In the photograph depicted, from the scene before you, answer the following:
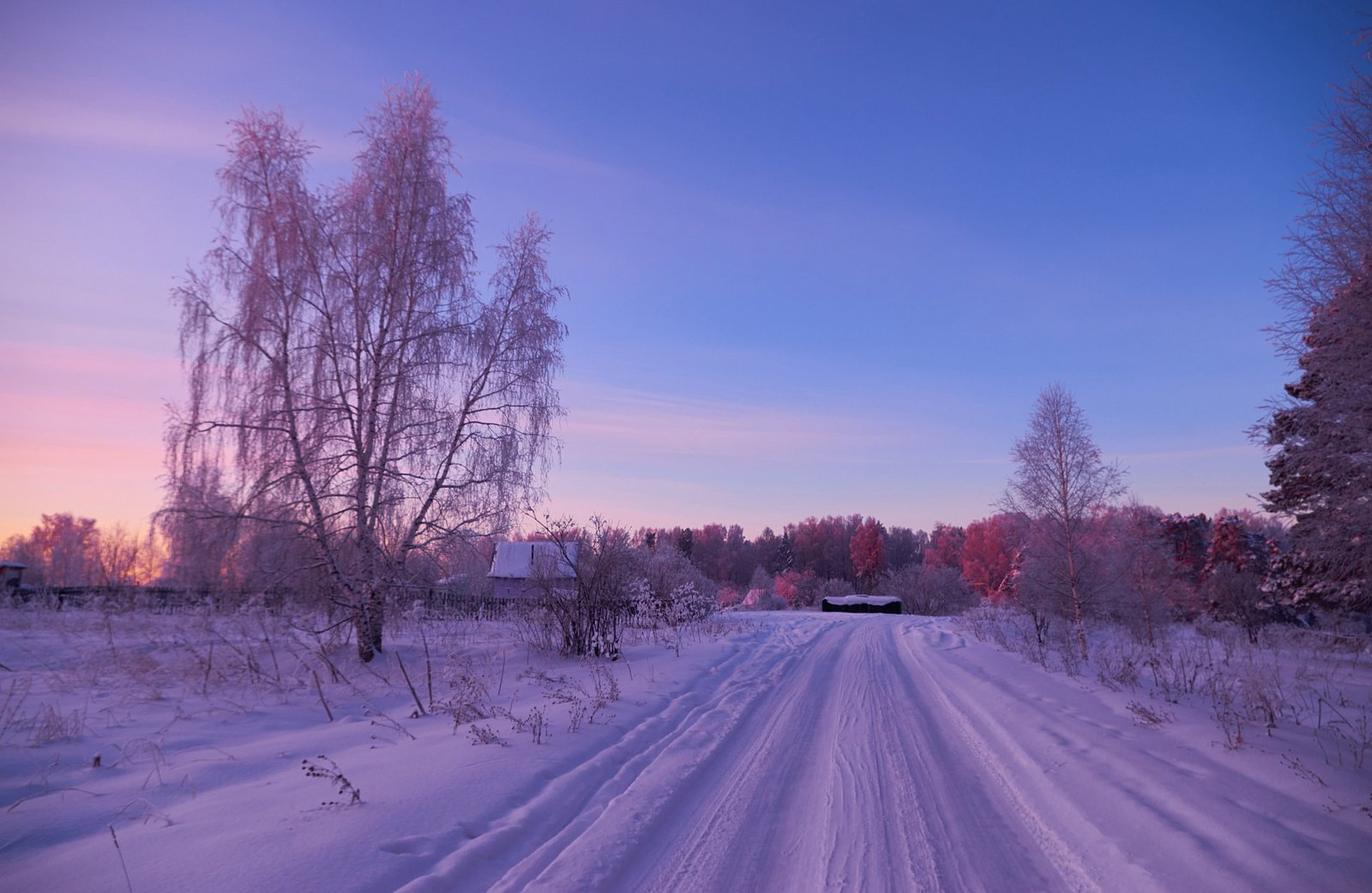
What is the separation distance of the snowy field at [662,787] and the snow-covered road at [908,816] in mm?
25

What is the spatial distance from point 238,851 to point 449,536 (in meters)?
9.83

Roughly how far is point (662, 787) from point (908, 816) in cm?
200

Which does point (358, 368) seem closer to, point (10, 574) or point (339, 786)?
point (339, 786)

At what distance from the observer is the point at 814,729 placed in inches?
308

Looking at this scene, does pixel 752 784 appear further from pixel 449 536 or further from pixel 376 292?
pixel 376 292

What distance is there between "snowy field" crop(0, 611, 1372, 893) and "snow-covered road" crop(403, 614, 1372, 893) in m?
0.02

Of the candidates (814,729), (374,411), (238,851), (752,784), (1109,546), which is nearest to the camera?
(238,851)

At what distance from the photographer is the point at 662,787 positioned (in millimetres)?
5473

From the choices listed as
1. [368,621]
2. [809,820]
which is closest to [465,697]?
[809,820]

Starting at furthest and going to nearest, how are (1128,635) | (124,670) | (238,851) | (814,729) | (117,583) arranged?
(1128,635) → (117,583) → (124,670) → (814,729) → (238,851)

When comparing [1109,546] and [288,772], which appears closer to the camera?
[288,772]

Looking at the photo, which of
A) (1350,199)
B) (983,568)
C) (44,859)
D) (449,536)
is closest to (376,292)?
(449,536)

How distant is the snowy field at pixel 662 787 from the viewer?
3.91m

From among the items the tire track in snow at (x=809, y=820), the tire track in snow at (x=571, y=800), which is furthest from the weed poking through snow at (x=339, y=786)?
the tire track in snow at (x=809, y=820)
